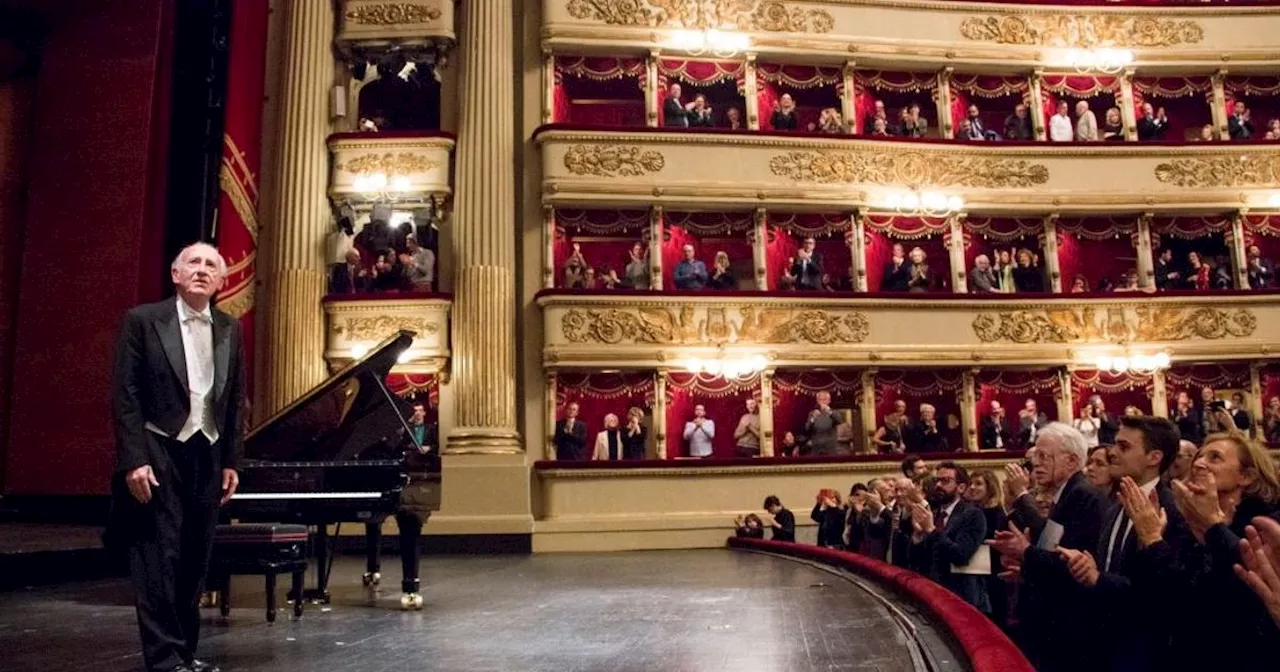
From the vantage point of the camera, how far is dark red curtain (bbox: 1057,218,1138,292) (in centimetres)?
1311

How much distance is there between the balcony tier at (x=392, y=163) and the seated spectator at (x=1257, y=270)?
10521 millimetres

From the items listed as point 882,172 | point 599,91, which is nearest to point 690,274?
point 882,172

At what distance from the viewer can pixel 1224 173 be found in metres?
12.8

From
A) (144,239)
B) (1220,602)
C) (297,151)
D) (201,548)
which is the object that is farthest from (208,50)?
(1220,602)

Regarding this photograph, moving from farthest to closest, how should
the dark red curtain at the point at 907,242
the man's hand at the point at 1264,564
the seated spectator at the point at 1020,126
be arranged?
the seated spectator at the point at 1020,126, the dark red curtain at the point at 907,242, the man's hand at the point at 1264,564

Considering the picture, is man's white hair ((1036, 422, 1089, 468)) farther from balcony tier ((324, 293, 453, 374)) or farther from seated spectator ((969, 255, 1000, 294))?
seated spectator ((969, 255, 1000, 294))

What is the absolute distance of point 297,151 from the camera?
1124 centimetres

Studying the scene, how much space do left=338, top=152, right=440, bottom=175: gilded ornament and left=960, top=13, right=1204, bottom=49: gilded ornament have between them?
7.34m

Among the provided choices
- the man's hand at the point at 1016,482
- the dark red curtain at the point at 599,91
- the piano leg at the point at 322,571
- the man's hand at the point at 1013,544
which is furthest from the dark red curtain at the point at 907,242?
the man's hand at the point at 1013,544

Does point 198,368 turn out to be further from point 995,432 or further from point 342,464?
point 995,432

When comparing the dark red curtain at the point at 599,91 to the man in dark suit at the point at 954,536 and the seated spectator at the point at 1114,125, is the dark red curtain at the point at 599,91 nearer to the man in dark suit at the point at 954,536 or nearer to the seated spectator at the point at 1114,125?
the seated spectator at the point at 1114,125

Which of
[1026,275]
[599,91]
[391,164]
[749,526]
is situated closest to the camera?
[749,526]

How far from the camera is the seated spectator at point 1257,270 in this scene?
1280cm

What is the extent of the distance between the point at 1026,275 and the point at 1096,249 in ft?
5.72
